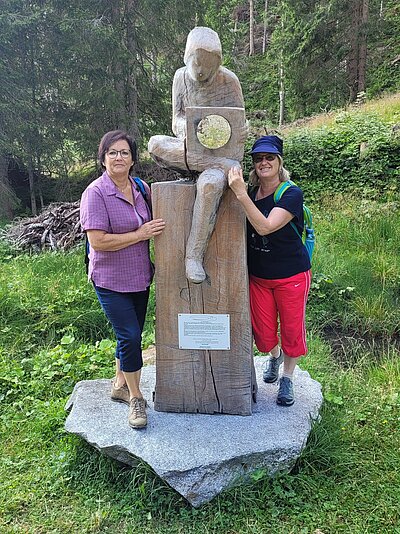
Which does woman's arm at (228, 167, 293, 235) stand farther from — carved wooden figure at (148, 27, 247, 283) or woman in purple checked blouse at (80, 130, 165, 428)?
woman in purple checked blouse at (80, 130, 165, 428)

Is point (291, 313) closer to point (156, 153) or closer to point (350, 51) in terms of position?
point (156, 153)

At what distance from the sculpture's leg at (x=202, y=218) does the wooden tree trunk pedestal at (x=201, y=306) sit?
0.10 m

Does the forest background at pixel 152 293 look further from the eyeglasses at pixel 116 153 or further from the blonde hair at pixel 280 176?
the eyeglasses at pixel 116 153

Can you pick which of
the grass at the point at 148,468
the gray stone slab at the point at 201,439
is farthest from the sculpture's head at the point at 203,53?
the grass at the point at 148,468

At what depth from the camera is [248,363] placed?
268 cm

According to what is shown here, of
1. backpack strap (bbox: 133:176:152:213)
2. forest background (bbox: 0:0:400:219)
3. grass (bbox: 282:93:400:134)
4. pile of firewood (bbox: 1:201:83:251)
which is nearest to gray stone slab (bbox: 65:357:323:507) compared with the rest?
backpack strap (bbox: 133:176:152:213)

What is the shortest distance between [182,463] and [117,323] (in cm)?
79

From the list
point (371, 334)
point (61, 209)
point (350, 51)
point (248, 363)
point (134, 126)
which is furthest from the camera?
point (350, 51)

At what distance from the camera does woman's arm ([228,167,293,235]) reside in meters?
2.27

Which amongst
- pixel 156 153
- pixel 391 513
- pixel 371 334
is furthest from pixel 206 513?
pixel 371 334

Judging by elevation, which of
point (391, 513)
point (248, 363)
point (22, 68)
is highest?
point (22, 68)

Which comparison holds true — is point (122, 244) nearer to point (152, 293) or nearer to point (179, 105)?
point (179, 105)

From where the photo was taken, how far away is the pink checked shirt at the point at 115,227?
91.0 inches

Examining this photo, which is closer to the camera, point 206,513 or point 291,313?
point 206,513
